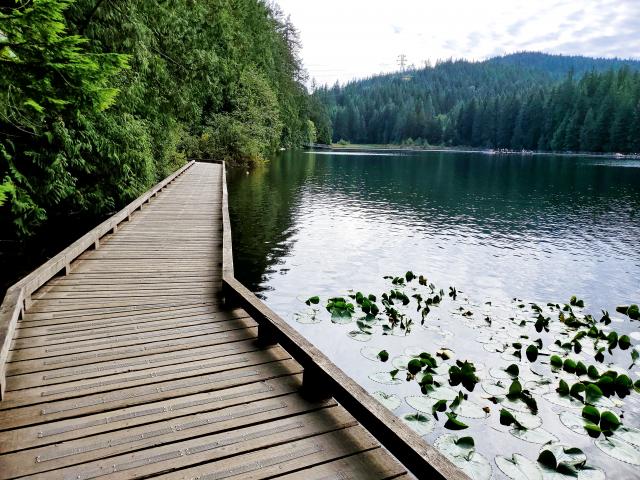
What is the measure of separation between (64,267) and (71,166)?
299 inches

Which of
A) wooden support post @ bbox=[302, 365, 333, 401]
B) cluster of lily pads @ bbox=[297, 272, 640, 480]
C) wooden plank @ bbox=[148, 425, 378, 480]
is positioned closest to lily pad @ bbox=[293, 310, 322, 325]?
cluster of lily pads @ bbox=[297, 272, 640, 480]

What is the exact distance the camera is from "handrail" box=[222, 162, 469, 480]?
2.95 metres

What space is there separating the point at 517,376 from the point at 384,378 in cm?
226

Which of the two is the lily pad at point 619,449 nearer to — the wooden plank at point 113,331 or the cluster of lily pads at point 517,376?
the cluster of lily pads at point 517,376

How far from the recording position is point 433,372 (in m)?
7.42

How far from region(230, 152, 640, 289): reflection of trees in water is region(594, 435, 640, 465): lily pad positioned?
27.7 ft

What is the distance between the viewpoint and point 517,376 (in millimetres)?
7391

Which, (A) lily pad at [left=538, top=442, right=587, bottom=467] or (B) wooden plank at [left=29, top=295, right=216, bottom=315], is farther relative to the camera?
(B) wooden plank at [left=29, top=295, right=216, bottom=315]

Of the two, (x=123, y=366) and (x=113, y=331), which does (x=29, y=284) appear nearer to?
(x=113, y=331)

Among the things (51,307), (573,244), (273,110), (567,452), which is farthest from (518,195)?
(51,307)

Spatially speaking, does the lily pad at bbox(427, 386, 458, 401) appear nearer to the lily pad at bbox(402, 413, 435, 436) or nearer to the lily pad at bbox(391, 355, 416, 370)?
the lily pad at bbox(402, 413, 435, 436)

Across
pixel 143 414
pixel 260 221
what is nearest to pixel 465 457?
pixel 143 414

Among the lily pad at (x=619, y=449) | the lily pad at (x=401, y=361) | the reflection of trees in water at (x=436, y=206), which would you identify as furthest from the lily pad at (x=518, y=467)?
the reflection of trees in water at (x=436, y=206)

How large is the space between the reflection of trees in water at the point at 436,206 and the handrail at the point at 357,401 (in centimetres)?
683
